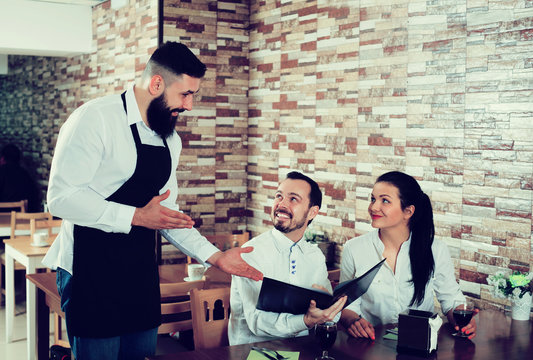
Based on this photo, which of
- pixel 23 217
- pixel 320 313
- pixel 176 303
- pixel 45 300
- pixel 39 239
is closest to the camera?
pixel 320 313

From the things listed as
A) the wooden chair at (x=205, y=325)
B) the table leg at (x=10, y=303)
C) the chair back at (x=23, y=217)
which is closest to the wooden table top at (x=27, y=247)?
the table leg at (x=10, y=303)

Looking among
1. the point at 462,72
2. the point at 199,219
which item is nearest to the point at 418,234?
the point at 462,72

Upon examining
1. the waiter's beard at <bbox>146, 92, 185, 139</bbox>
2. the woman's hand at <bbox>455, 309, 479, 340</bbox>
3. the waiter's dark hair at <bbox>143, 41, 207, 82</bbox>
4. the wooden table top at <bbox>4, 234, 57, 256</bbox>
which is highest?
the waiter's dark hair at <bbox>143, 41, 207, 82</bbox>

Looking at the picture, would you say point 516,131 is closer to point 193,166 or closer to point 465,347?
point 465,347

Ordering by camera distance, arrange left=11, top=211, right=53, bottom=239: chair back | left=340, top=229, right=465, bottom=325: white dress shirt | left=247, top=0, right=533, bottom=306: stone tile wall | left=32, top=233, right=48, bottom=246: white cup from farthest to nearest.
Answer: left=11, top=211, right=53, bottom=239: chair back < left=32, top=233, right=48, bottom=246: white cup < left=247, top=0, right=533, bottom=306: stone tile wall < left=340, top=229, right=465, bottom=325: white dress shirt

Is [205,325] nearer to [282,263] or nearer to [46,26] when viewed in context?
[282,263]

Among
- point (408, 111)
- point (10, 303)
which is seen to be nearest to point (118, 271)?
point (408, 111)

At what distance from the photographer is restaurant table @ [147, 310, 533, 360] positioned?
2.12 m

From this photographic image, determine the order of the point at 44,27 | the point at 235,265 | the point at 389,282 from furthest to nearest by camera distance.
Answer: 1. the point at 44,27
2. the point at 389,282
3. the point at 235,265

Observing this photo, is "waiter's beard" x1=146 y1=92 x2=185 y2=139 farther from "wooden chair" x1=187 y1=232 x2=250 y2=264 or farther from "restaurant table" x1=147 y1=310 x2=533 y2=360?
"wooden chair" x1=187 y1=232 x2=250 y2=264

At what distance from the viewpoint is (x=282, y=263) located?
2709 millimetres

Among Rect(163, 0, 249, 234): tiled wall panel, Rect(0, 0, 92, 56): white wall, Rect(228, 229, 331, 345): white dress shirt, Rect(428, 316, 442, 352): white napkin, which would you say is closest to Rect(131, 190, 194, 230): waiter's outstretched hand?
Rect(228, 229, 331, 345): white dress shirt

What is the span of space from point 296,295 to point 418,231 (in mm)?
868

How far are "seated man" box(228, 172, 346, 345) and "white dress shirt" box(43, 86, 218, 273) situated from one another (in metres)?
0.65
